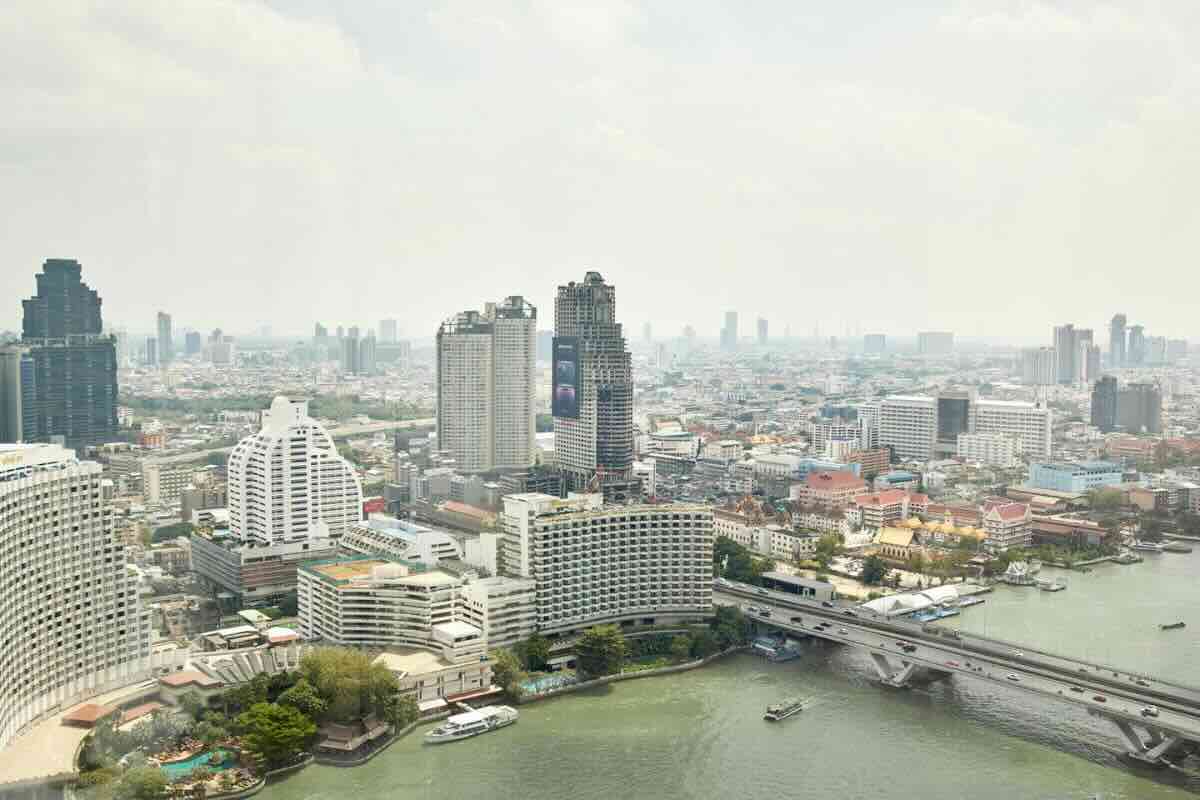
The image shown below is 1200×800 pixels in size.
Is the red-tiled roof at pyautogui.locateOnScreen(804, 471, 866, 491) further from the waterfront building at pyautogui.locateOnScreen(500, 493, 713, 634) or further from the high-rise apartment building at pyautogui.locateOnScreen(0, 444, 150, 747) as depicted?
the high-rise apartment building at pyautogui.locateOnScreen(0, 444, 150, 747)

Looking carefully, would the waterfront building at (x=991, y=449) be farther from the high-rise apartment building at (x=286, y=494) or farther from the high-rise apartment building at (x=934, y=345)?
the high-rise apartment building at (x=934, y=345)

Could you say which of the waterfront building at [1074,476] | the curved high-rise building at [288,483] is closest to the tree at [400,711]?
the curved high-rise building at [288,483]

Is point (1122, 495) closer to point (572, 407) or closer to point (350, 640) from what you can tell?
point (572, 407)

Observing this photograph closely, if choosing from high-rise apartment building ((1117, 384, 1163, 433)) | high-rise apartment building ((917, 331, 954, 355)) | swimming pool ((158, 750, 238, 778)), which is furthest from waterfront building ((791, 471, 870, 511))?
high-rise apartment building ((917, 331, 954, 355))

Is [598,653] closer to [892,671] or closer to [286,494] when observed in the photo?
[892,671]

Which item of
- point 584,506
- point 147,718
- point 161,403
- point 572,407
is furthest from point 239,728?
point 161,403

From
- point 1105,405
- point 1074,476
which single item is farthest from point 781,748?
point 1105,405
